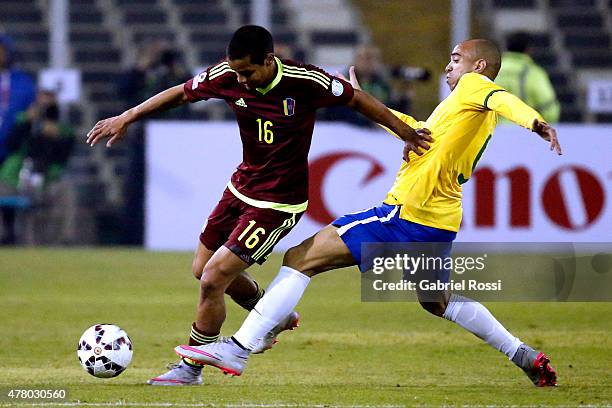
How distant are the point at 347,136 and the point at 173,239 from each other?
2330 mm

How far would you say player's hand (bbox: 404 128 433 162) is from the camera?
728 cm

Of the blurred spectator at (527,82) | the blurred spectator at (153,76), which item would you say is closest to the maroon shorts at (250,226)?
the blurred spectator at (527,82)

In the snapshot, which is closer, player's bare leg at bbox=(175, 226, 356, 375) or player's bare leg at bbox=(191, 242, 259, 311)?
player's bare leg at bbox=(175, 226, 356, 375)

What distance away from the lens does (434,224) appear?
7.40 metres

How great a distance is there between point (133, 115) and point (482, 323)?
220 centimetres

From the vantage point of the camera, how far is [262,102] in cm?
725

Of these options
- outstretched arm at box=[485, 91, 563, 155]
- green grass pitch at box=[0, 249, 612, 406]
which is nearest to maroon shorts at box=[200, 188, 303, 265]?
green grass pitch at box=[0, 249, 612, 406]

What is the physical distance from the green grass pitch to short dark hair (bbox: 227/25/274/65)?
1718 millimetres

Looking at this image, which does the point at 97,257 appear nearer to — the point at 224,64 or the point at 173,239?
the point at 173,239

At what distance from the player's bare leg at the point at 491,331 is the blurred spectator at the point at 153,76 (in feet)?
29.2

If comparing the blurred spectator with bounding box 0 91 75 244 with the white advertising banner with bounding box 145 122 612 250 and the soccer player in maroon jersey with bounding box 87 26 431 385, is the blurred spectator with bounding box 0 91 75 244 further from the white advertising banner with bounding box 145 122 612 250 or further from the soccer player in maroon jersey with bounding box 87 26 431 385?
the soccer player in maroon jersey with bounding box 87 26 431 385

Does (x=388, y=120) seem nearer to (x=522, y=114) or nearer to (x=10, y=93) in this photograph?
(x=522, y=114)

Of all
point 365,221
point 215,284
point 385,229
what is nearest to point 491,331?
point 385,229

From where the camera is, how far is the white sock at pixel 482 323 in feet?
24.2
